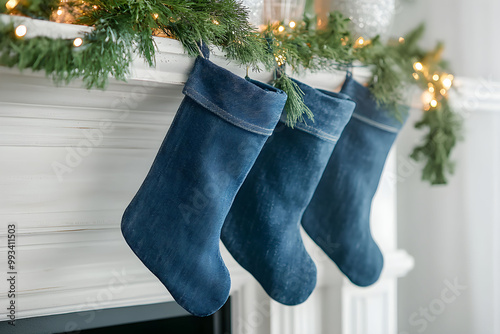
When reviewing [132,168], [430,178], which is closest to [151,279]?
[132,168]

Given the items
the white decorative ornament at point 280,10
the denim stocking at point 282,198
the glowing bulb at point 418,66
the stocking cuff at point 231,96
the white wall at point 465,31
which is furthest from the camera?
the white wall at point 465,31

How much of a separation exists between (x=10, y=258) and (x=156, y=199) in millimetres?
309

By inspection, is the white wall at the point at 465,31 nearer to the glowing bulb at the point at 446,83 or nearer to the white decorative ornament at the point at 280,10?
the glowing bulb at the point at 446,83

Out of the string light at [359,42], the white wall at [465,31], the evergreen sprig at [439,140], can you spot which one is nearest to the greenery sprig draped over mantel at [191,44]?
the string light at [359,42]

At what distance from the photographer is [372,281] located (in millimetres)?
1047

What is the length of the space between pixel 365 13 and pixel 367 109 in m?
0.25

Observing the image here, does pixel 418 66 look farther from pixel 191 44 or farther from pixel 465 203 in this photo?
pixel 191 44

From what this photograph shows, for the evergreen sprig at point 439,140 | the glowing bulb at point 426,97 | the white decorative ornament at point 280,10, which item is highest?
the white decorative ornament at point 280,10

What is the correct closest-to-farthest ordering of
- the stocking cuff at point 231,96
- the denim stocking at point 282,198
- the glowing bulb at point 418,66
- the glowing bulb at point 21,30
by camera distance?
the glowing bulb at point 21,30 → the stocking cuff at point 231,96 → the denim stocking at point 282,198 → the glowing bulb at point 418,66

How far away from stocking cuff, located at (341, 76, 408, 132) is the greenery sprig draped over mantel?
2 centimetres

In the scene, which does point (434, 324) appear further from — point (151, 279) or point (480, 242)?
point (151, 279)

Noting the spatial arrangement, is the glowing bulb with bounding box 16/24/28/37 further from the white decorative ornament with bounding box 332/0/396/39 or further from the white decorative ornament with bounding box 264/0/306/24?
the white decorative ornament with bounding box 332/0/396/39

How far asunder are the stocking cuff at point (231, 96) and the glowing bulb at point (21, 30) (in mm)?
254

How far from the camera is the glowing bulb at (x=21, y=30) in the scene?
0.58 meters
